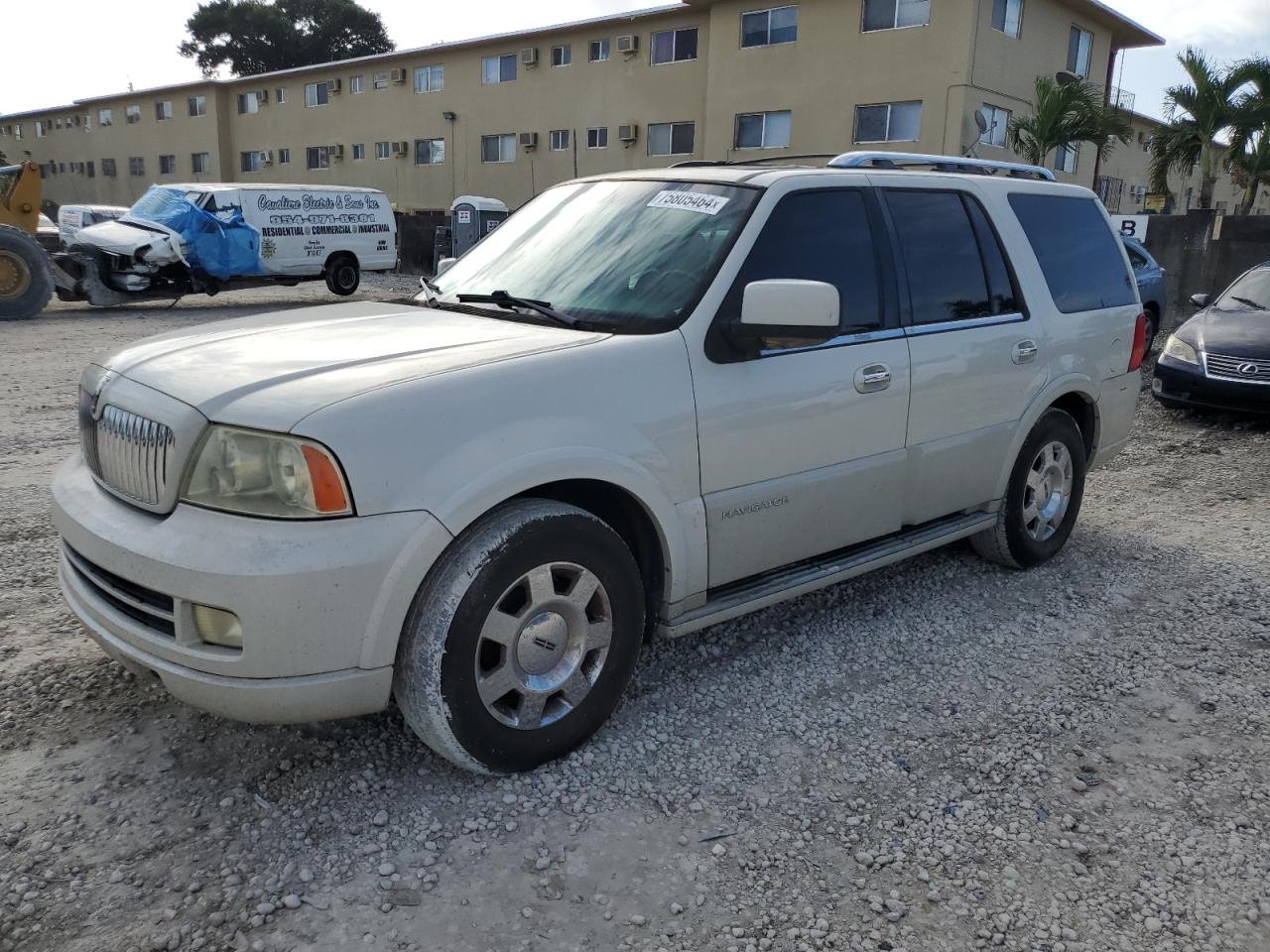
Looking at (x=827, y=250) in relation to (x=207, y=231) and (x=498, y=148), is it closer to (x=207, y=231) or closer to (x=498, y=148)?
(x=207, y=231)

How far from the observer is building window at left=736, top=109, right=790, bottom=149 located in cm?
2494

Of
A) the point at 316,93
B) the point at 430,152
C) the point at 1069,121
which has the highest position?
the point at 316,93

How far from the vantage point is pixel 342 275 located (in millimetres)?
20078

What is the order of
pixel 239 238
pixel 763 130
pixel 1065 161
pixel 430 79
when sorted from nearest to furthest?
pixel 239 238
pixel 763 130
pixel 1065 161
pixel 430 79

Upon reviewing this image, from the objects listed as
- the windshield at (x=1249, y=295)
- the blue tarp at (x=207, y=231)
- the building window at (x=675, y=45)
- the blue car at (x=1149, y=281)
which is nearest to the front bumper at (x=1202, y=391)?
the windshield at (x=1249, y=295)

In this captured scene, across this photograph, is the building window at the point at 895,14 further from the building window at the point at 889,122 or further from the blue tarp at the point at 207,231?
the blue tarp at the point at 207,231

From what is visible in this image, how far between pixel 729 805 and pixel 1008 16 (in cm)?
2455

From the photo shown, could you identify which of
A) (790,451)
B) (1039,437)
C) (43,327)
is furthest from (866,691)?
(43,327)

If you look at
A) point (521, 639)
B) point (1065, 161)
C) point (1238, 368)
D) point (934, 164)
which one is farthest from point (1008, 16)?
point (521, 639)

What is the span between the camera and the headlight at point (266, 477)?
2512 mm

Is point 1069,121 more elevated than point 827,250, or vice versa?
point 1069,121

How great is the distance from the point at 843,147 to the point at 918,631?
2214 centimetres

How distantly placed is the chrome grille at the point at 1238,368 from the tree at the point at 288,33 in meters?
54.0

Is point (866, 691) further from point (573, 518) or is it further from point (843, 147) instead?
point (843, 147)
